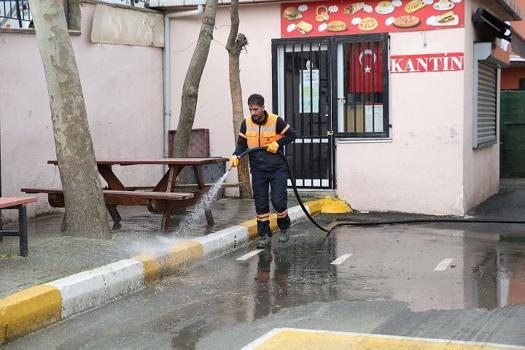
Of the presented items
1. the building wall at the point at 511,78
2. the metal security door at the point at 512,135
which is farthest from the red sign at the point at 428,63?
the building wall at the point at 511,78

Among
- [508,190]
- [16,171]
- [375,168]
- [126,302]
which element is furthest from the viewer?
[508,190]

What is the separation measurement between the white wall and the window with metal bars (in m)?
0.16

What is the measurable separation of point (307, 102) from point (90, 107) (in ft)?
11.8

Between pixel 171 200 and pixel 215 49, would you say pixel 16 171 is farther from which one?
pixel 215 49

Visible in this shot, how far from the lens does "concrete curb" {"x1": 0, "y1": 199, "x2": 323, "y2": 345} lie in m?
5.36

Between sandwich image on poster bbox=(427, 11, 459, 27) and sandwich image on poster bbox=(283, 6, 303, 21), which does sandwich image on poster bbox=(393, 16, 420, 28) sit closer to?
sandwich image on poster bbox=(427, 11, 459, 27)

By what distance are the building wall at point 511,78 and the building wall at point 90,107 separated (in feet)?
42.5

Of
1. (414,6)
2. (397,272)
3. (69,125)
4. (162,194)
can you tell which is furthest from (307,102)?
(69,125)

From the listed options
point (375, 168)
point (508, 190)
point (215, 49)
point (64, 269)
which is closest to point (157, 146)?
point (215, 49)

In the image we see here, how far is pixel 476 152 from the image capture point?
12.4 m

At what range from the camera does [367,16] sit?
11.7m

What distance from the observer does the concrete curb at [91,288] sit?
5359 millimetres

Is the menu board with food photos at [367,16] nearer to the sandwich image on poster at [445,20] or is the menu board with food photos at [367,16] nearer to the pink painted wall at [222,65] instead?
the sandwich image on poster at [445,20]

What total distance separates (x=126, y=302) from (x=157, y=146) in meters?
6.55
